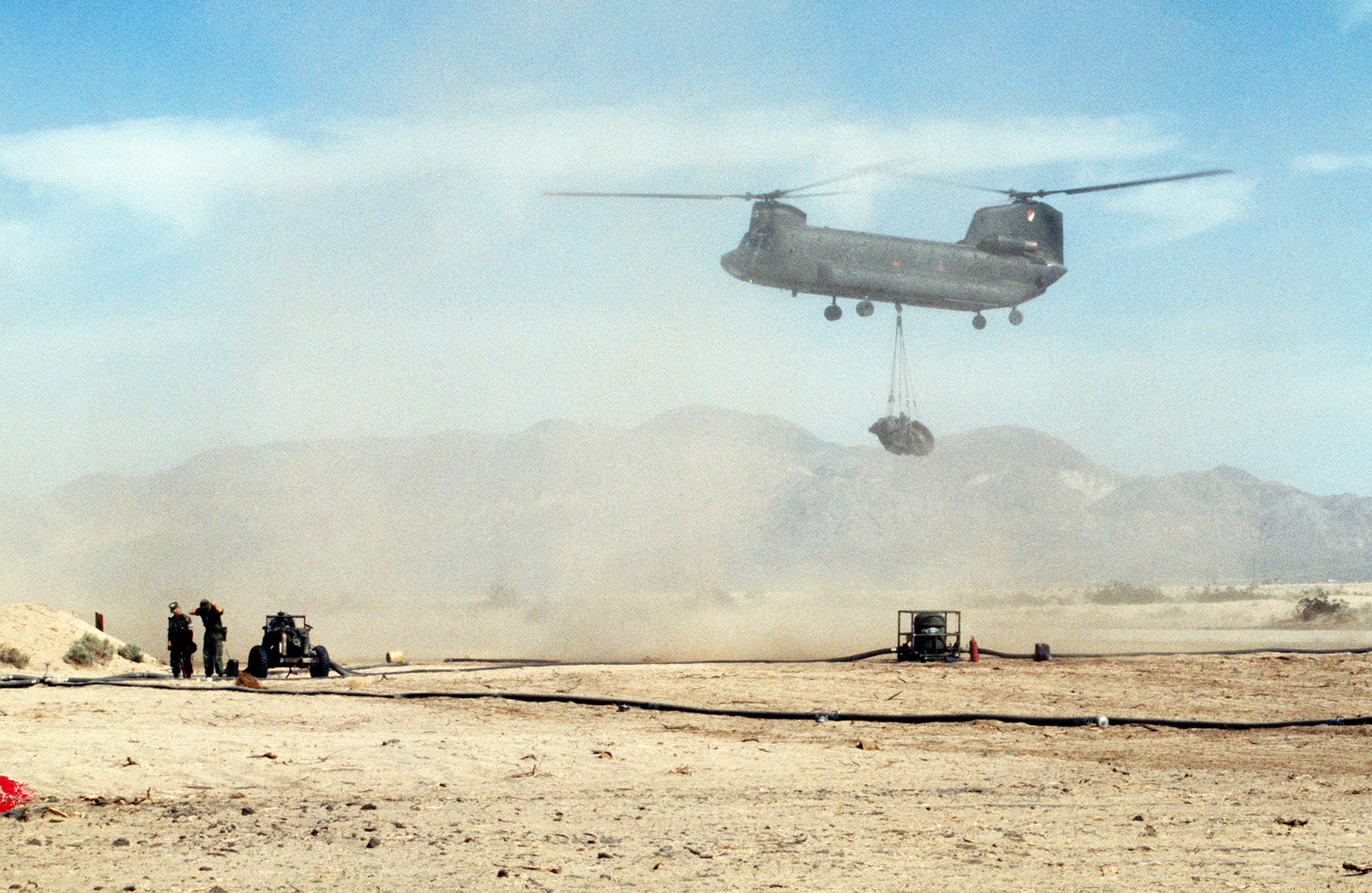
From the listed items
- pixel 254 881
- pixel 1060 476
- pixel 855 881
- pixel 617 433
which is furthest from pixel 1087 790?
pixel 617 433

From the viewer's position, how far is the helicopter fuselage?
113 feet

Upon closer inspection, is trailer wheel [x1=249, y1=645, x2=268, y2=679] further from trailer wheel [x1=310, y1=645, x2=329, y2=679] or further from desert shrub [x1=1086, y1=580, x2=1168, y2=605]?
desert shrub [x1=1086, y1=580, x2=1168, y2=605]

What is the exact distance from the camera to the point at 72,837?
11195 mm

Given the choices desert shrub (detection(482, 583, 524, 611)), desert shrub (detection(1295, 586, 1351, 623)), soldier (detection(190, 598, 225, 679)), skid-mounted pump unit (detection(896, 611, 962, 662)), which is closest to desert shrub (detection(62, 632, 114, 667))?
soldier (detection(190, 598, 225, 679))

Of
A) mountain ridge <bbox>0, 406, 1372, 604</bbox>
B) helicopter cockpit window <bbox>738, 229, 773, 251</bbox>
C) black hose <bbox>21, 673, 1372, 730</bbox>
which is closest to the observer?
black hose <bbox>21, 673, 1372, 730</bbox>

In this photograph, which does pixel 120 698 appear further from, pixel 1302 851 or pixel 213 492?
pixel 213 492

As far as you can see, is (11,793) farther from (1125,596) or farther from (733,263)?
(1125,596)

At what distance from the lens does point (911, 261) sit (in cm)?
3591

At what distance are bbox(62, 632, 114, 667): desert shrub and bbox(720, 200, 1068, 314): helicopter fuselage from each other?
56.0 ft

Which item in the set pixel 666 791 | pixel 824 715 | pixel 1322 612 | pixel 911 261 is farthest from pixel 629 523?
pixel 666 791

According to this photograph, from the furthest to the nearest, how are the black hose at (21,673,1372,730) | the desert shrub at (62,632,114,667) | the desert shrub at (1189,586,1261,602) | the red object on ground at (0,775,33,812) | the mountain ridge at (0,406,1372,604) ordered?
the mountain ridge at (0,406,1372,604)
the desert shrub at (1189,586,1261,602)
the desert shrub at (62,632,114,667)
the black hose at (21,673,1372,730)
the red object on ground at (0,775,33,812)

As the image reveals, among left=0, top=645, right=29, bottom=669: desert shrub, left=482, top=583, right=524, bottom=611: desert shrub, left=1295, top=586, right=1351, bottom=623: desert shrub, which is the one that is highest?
left=1295, top=586, right=1351, bottom=623: desert shrub

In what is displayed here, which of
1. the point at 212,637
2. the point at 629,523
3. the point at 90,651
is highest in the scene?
the point at 629,523

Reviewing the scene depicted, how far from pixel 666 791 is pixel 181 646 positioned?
1447 centimetres
